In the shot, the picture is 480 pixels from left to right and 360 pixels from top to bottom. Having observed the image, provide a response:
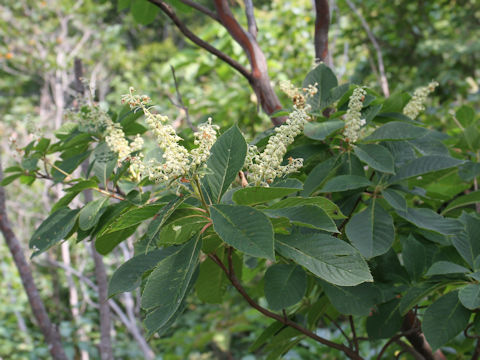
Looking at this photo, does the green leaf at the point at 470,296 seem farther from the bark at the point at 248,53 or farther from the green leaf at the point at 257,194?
the bark at the point at 248,53

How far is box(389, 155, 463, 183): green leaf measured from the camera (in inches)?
36.4

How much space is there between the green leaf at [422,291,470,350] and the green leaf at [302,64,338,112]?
19.9 inches

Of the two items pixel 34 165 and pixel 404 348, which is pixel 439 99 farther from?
pixel 34 165

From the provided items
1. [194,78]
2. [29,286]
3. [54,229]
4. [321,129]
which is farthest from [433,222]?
[194,78]

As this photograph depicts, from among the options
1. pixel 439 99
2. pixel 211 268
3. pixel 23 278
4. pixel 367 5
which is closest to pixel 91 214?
pixel 211 268

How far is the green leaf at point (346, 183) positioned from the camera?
0.89 m

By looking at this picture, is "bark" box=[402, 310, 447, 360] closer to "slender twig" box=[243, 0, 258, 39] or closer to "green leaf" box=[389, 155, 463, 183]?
"green leaf" box=[389, 155, 463, 183]

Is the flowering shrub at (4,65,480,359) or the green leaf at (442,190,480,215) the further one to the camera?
the green leaf at (442,190,480,215)

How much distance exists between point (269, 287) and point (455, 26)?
454 centimetres

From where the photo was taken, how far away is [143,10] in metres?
1.46

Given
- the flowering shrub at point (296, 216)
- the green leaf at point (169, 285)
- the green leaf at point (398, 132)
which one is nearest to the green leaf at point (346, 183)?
the flowering shrub at point (296, 216)

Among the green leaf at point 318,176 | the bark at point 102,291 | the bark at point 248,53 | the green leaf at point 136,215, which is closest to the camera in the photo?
the green leaf at point 136,215

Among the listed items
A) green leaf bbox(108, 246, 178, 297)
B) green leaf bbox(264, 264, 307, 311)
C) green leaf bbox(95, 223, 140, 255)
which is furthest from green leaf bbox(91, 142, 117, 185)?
green leaf bbox(264, 264, 307, 311)

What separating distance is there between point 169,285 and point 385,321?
55cm
